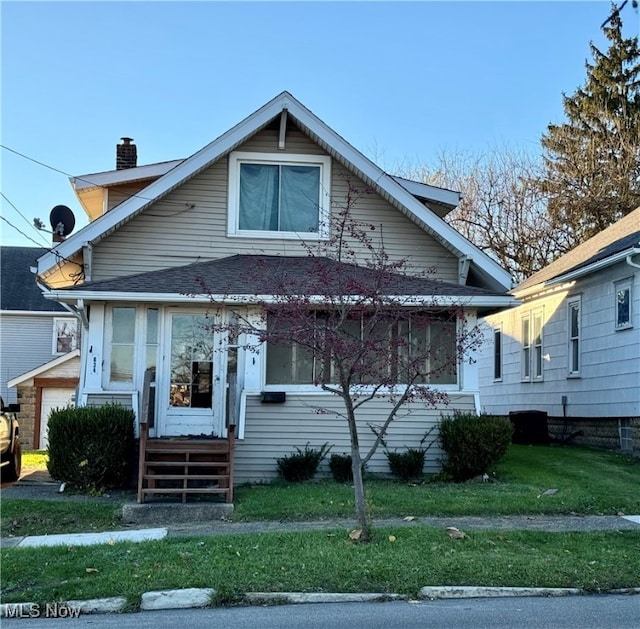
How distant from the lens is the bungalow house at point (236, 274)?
1246 cm

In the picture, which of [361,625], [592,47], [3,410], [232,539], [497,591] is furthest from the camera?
[592,47]

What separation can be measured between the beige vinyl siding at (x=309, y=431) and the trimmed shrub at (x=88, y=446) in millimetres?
2012

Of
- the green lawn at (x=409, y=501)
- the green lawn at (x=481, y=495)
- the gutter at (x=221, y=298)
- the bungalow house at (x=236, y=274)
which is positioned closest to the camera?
the green lawn at (x=409, y=501)

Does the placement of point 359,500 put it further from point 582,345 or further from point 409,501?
point 582,345

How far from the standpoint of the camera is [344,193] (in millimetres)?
14102

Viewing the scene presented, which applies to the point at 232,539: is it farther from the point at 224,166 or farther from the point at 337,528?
the point at 224,166

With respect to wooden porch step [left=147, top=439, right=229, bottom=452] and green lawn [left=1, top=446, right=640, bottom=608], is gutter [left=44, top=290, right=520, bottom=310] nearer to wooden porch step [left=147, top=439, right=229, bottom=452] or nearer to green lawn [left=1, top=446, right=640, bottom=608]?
wooden porch step [left=147, top=439, right=229, bottom=452]

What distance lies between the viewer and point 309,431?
12.7 meters

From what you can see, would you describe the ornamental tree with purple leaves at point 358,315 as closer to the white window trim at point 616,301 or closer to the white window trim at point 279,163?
the white window trim at point 279,163

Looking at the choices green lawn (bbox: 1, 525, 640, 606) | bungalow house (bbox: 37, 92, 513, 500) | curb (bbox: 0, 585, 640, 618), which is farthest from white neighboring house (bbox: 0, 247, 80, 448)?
curb (bbox: 0, 585, 640, 618)

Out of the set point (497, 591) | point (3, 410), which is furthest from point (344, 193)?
point (497, 591)

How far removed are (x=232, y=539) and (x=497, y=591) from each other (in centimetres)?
293

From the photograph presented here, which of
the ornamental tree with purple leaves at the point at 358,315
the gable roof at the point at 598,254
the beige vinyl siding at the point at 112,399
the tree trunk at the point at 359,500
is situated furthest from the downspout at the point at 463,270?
the tree trunk at the point at 359,500

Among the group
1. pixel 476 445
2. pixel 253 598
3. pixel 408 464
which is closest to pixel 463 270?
pixel 476 445
